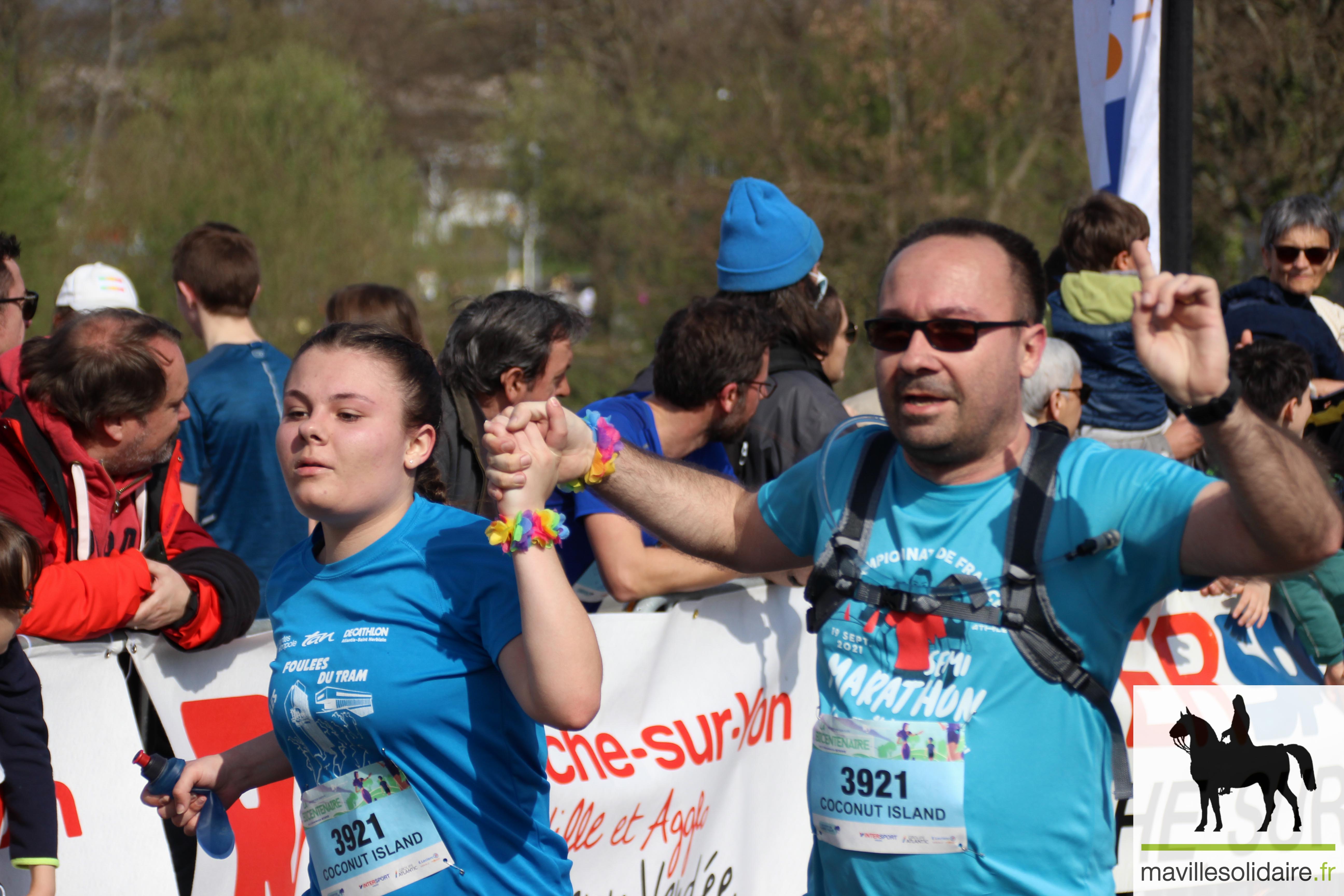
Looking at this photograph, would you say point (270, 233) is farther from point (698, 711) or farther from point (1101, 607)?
point (1101, 607)

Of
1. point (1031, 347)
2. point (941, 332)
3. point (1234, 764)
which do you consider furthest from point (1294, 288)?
point (941, 332)

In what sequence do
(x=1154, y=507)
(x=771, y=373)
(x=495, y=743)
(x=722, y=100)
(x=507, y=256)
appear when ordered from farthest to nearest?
(x=507, y=256) → (x=722, y=100) → (x=771, y=373) → (x=495, y=743) → (x=1154, y=507)

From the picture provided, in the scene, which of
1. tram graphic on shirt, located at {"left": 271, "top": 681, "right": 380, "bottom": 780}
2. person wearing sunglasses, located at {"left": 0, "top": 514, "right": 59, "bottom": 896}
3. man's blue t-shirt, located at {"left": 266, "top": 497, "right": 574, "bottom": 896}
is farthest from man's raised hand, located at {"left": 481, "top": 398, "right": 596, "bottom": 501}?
person wearing sunglasses, located at {"left": 0, "top": 514, "right": 59, "bottom": 896}

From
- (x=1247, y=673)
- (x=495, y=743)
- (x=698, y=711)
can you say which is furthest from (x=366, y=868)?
(x=1247, y=673)

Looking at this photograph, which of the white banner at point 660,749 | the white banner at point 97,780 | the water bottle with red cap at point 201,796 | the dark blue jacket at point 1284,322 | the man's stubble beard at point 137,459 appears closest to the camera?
the water bottle with red cap at point 201,796

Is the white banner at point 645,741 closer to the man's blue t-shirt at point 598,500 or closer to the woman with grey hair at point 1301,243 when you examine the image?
the man's blue t-shirt at point 598,500

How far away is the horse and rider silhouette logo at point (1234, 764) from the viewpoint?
4.60 meters

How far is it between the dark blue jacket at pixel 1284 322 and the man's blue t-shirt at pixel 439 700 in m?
4.19

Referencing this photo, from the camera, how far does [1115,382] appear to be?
5449 millimetres

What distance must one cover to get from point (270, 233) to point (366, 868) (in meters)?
18.9

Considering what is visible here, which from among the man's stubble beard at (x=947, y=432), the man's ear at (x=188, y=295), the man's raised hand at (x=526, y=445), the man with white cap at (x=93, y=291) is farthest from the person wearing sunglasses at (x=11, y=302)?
the man's stubble beard at (x=947, y=432)

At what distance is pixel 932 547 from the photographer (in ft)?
7.50

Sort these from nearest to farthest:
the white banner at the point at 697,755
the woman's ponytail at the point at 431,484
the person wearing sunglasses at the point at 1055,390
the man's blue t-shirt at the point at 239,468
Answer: the woman's ponytail at the point at 431,484 → the white banner at the point at 697,755 → the person wearing sunglasses at the point at 1055,390 → the man's blue t-shirt at the point at 239,468

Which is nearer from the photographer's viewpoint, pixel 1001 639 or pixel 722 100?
pixel 1001 639
